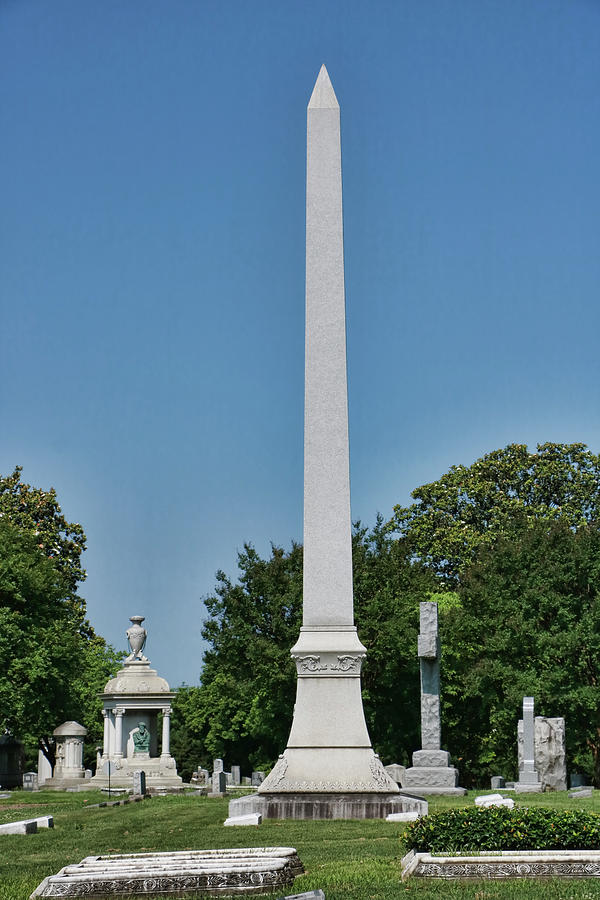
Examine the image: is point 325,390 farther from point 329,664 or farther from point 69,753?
point 69,753

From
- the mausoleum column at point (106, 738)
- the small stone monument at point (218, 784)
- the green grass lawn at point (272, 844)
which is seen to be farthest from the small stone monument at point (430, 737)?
the mausoleum column at point (106, 738)

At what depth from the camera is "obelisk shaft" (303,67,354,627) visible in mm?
18578

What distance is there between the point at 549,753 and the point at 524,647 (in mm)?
8504

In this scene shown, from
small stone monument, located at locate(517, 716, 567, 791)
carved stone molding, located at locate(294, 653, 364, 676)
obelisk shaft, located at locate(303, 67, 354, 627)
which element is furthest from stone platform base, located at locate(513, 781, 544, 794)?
obelisk shaft, located at locate(303, 67, 354, 627)

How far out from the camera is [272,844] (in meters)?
12.7

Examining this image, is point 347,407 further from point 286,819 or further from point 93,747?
point 93,747

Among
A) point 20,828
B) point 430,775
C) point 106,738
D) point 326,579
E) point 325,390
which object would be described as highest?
point 325,390

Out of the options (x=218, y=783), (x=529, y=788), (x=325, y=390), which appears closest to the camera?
(x=325, y=390)

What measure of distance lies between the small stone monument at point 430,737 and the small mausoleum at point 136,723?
1219cm

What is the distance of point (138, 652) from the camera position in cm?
4016

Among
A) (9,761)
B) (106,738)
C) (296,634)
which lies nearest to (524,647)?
(296,634)

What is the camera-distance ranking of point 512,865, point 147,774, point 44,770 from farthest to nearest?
point 44,770
point 147,774
point 512,865

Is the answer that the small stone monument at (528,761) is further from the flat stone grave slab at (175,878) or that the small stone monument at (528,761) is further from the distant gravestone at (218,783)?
the flat stone grave slab at (175,878)

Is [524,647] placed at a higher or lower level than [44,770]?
Answer: higher
